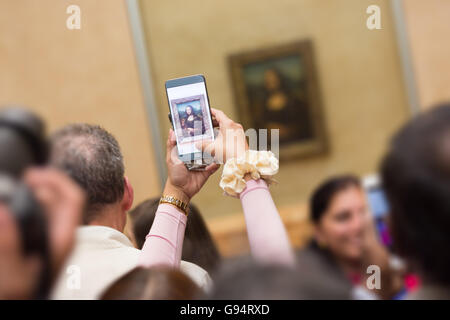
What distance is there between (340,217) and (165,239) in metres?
0.53

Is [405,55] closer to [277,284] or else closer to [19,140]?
[277,284]

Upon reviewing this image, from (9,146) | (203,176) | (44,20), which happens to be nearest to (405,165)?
(9,146)

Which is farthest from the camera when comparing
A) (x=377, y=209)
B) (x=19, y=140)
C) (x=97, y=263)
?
(x=377, y=209)

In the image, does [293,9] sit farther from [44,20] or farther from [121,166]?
[121,166]

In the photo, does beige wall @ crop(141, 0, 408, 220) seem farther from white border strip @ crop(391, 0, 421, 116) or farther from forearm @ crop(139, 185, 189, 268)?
forearm @ crop(139, 185, 189, 268)

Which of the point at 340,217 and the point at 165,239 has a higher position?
the point at 165,239

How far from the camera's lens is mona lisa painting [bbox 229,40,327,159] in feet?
12.5

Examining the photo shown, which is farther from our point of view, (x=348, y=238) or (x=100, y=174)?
(x=348, y=238)

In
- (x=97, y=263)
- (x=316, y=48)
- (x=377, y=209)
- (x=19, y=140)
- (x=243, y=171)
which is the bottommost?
(x=377, y=209)

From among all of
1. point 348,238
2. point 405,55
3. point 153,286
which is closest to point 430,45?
point 405,55

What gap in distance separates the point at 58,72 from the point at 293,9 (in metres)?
1.54

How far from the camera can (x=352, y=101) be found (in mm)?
3797

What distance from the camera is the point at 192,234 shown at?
1.34 m

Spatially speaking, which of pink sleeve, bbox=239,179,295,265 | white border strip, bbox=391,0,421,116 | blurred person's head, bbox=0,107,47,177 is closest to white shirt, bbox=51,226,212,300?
pink sleeve, bbox=239,179,295,265
